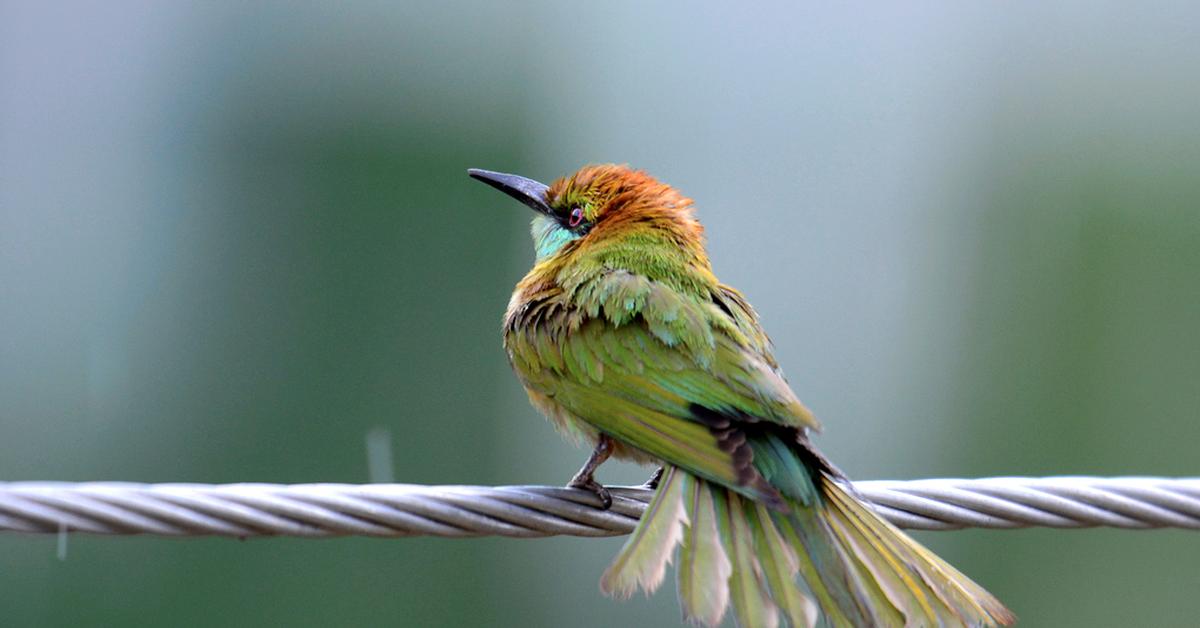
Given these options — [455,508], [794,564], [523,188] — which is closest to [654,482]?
[794,564]

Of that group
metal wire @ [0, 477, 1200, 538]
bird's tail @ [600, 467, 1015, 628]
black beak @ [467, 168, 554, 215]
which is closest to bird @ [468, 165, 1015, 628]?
bird's tail @ [600, 467, 1015, 628]

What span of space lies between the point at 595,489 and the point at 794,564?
1.36ft

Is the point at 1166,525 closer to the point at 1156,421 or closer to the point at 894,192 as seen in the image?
the point at 1156,421

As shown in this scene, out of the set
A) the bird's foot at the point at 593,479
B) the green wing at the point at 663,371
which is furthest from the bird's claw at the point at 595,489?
the green wing at the point at 663,371

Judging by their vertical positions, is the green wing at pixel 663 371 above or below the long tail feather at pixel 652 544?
above

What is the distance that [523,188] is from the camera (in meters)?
3.77

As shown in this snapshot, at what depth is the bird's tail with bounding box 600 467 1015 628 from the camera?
7.27 feet

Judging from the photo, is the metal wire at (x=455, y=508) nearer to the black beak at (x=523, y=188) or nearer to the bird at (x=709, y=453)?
the bird at (x=709, y=453)

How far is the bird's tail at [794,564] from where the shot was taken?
7.27ft

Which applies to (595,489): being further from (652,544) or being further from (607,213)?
(607,213)

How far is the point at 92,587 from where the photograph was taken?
6.49 meters

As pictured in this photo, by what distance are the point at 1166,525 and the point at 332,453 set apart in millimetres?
5387

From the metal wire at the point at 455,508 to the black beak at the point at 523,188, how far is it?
1.40m

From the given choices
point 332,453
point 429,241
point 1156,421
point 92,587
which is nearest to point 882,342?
point 1156,421
